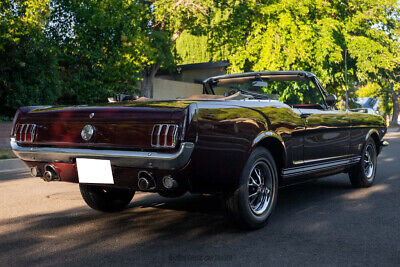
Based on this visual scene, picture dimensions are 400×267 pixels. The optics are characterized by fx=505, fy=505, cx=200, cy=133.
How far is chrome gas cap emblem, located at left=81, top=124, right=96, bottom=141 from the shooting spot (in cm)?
406

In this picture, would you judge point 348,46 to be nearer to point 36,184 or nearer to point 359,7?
point 359,7

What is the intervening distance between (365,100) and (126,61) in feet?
273

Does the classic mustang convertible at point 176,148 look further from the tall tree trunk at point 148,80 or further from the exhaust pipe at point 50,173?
the tall tree trunk at point 148,80

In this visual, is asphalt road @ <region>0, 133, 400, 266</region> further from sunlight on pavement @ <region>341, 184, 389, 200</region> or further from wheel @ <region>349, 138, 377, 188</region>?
wheel @ <region>349, 138, 377, 188</region>

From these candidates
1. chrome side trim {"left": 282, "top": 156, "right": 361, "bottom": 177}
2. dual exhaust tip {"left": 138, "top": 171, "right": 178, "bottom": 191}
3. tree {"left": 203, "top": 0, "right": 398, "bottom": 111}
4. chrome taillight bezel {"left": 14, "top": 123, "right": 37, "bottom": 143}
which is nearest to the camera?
dual exhaust tip {"left": 138, "top": 171, "right": 178, "bottom": 191}

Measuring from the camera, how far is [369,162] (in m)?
7.18

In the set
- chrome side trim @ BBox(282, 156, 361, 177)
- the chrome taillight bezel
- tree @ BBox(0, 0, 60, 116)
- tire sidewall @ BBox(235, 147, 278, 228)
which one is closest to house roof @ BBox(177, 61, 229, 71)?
tree @ BBox(0, 0, 60, 116)

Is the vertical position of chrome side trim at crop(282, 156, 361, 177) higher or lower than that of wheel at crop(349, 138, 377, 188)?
higher

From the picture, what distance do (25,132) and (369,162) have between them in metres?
4.80

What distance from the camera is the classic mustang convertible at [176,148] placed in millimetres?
3764

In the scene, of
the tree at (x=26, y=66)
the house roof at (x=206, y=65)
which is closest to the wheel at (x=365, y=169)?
the tree at (x=26, y=66)

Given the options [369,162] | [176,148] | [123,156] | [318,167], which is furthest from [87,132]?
[369,162]

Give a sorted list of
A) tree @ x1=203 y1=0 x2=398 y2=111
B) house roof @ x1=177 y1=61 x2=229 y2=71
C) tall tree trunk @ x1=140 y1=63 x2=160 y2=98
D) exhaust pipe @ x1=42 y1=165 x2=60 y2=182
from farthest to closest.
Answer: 1. house roof @ x1=177 y1=61 x2=229 y2=71
2. tall tree trunk @ x1=140 y1=63 x2=160 y2=98
3. tree @ x1=203 y1=0 x2=398 y2=111
4. exhaust pipe @ x1=42 y1=165 x2=60 y2=182

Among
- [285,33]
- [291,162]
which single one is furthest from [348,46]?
[291,162]
